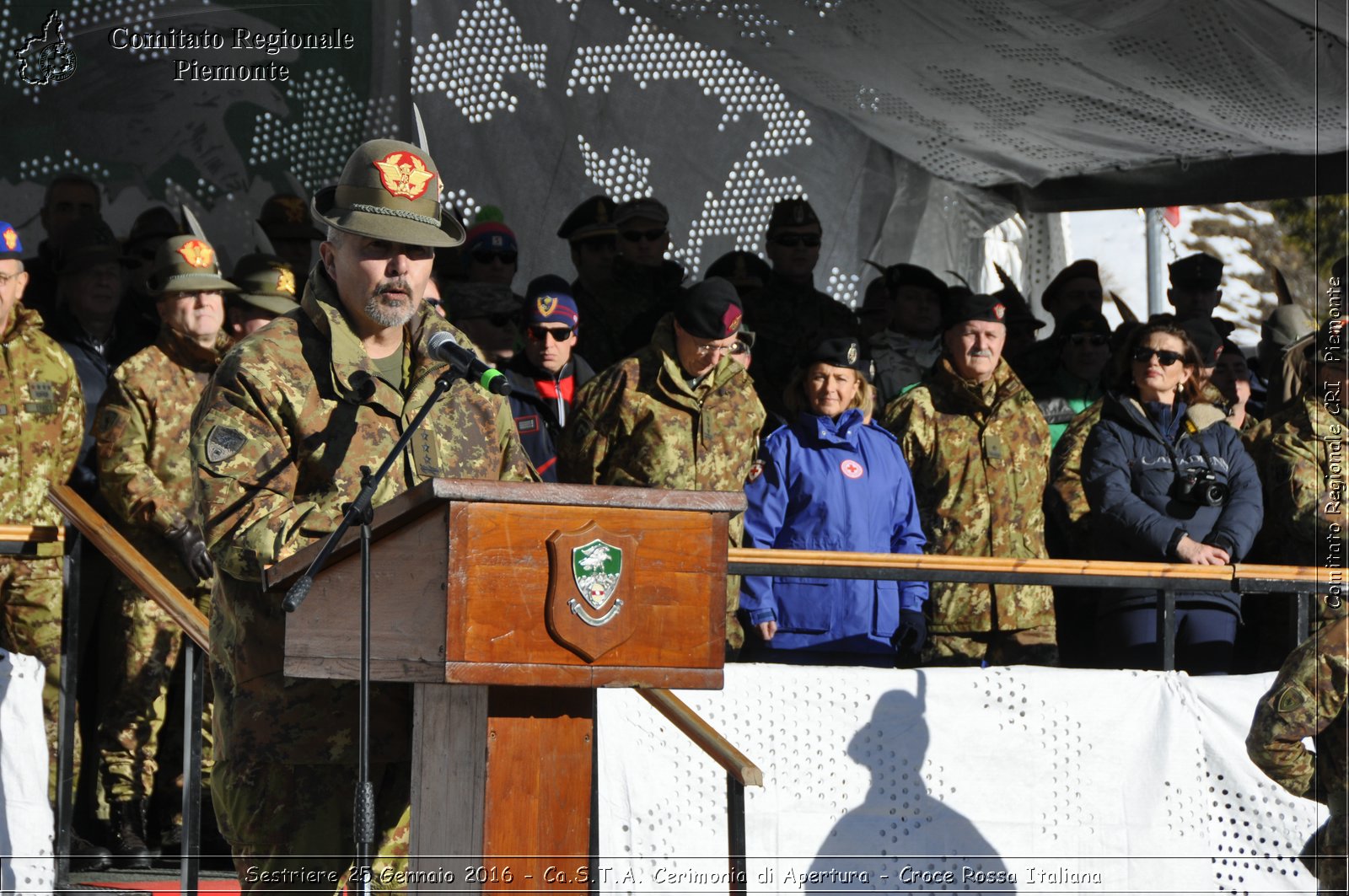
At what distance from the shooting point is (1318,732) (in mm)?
4379

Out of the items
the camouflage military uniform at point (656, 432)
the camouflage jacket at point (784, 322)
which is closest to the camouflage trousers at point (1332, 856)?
the camouflage military uniform at point (656, 432)

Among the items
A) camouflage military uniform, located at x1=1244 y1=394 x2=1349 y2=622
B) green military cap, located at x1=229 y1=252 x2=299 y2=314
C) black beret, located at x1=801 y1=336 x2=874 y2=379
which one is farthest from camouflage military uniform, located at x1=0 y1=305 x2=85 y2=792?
camouflage military uniform, located at x1=1244 y1=394 x2=1349 y2=622

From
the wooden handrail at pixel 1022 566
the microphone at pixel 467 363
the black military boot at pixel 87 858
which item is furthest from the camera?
the black military boot at pixel 87 858

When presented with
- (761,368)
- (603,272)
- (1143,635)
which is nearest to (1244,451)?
(1143,635)

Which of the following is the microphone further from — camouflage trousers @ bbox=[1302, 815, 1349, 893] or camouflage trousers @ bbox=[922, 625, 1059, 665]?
camouflage trousers @ bbox=[922, 625, 1059, 665]

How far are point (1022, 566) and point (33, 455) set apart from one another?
3.60m

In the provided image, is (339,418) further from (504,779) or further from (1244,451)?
(1244,451)

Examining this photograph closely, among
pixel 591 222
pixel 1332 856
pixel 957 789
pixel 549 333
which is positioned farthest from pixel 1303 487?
pixel 591 222

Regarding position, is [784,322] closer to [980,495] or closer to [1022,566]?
[980,495]

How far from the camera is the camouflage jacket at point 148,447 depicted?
19.7 ft

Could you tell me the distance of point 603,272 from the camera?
7.90 m

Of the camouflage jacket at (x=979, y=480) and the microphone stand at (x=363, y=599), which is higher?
the camouflage jacket at (x=979, y=480)

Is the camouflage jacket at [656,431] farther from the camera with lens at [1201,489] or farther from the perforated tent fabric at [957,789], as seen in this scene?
the camera with lens at [1201,489]

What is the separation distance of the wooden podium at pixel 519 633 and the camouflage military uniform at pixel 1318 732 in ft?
6.98
